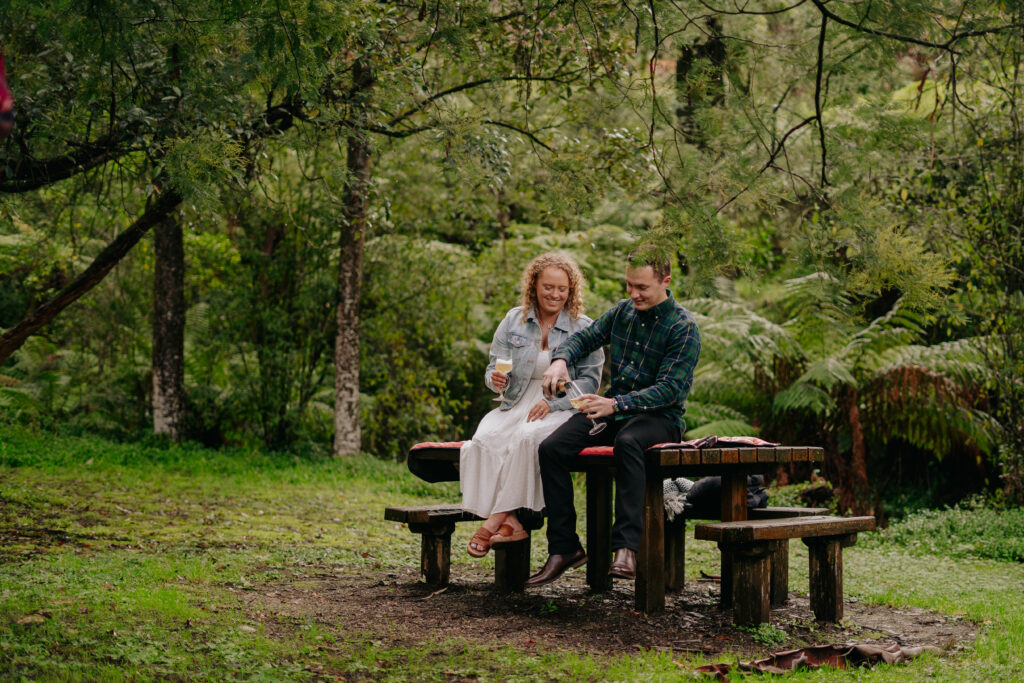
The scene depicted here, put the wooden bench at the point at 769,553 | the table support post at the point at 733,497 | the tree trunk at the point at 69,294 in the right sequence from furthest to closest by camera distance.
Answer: the tree trunk at the point at 69,294
the table support post at the point at 733,497
the wooden bench at the point at 769,553

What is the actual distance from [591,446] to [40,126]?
3794 mm

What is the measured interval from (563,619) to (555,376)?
134cm

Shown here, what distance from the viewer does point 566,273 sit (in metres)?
5.71

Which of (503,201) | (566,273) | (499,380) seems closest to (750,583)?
(499,380)

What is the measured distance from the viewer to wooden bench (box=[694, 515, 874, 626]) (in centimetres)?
466

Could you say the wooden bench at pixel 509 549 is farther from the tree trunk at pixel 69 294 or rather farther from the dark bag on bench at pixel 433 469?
the tree trunk at pixel 69 294

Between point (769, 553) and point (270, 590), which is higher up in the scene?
point (769, 553)

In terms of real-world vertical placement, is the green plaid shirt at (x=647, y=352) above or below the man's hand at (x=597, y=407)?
above

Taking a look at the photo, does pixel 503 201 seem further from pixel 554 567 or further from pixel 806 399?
pixel 554 567

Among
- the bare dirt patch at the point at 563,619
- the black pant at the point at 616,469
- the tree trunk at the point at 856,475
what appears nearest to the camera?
the bare dirt patch at the point at 563,619

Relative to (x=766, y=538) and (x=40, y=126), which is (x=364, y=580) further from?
(x=40, y=126)

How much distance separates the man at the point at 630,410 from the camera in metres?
4.84

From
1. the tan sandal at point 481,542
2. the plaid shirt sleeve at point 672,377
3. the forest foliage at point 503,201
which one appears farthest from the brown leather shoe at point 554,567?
the forest foliage at point 503,201

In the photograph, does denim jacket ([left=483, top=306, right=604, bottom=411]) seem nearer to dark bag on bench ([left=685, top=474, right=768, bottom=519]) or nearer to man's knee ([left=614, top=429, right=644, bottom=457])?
man's knee ([left=614, top=429, right=644, bottom=457])
